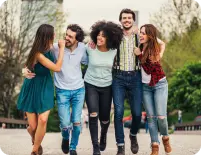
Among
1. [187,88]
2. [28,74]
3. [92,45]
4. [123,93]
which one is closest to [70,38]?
[92,45]

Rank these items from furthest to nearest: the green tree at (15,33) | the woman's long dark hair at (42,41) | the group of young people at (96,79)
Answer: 1. the green tree at (15,33)
2. the group of young people at (96,79)
3. the woman's long dark hair at (42,41)

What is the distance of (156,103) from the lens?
329 inches

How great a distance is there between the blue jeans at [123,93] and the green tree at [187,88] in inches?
1196

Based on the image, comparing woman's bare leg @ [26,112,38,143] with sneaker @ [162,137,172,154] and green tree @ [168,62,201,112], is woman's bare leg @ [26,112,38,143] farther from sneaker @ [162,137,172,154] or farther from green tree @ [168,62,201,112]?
green tree @ [168,62,201,112]

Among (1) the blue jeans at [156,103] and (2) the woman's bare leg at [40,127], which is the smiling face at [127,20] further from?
(2) the woman's bare leg at [40,127]

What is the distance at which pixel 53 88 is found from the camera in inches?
320

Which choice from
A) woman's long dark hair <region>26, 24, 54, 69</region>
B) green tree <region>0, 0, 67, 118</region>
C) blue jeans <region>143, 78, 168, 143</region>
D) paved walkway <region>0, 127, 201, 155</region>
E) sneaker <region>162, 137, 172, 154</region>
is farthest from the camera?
green tree <region>0, 0, 67, 118</region>

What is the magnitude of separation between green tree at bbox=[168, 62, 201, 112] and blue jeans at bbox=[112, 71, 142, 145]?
99.6 ft

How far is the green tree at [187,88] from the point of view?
38844 mm

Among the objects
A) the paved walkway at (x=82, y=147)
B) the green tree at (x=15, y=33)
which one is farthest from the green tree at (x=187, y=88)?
the paved walkway at (x=82, y=147)

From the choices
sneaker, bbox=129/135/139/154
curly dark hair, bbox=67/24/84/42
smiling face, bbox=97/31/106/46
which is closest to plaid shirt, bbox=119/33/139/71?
smiling face, bbox=97/31/106/46

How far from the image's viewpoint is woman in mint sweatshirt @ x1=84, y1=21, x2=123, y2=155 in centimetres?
822

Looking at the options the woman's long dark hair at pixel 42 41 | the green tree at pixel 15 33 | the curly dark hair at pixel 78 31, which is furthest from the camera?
the green tree at pixel 15 33

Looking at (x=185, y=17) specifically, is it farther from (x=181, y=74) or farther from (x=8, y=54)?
(x=8, y=54)
